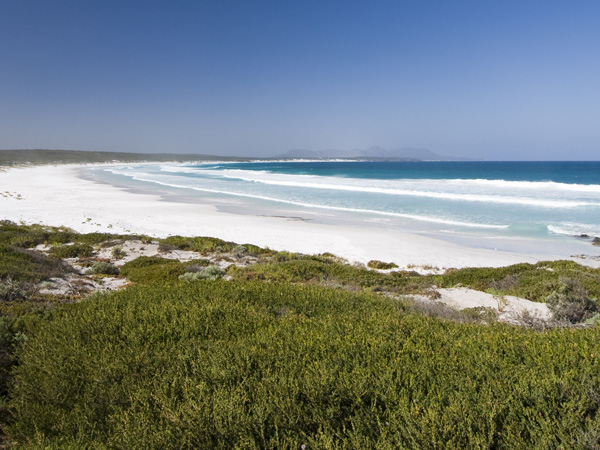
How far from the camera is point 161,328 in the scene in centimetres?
430

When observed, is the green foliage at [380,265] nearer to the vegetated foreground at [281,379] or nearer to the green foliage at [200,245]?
the green foliage at [200,245]

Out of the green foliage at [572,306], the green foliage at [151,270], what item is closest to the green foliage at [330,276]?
the green foliage at [151,270]

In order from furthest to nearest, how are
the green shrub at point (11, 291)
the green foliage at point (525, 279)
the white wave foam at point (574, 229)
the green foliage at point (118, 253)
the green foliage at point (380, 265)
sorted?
1. the white wave foam at point (574, 229)
2. the green foliage at point (380, 265)
3. the green foliage at point (118, 253)
4. the green foliage at point (525, 279)
5. the green shrub at point (11, 291)

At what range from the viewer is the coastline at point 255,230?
50.1 ft

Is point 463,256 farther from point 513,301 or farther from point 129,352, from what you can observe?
point 129,352

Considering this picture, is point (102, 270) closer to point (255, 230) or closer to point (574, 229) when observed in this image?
point (255, 230)

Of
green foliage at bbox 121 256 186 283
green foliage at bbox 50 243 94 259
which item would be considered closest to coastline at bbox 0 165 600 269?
green foliage at bbox 50 243 94 259

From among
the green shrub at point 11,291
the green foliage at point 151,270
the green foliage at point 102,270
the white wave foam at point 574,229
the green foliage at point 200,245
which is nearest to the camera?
the green shrub at point 11,291

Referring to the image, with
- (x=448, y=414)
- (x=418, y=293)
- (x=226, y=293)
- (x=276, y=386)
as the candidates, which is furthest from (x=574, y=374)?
(x=418, y=293)

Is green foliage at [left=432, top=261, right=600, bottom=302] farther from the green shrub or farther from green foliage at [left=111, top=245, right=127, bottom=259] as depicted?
green foliage at [left=111, top=245, right=127, bottom=259]

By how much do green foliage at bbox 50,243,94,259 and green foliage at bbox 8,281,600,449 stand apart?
28.2 feet

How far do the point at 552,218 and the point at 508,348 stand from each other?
26.2 meters

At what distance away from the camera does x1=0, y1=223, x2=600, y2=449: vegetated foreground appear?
252 cm

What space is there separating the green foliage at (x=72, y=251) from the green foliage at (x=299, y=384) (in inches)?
338
